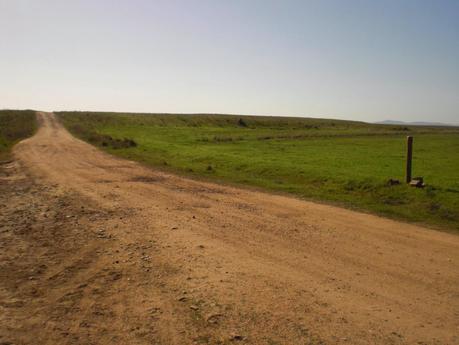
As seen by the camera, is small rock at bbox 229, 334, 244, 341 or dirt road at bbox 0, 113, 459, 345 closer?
small rock at bbox 229, 334, 244, 341

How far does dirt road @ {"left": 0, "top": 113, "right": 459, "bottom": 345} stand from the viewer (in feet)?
16.5

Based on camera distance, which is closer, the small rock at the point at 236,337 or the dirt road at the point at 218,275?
the small rock at the point at 236,337

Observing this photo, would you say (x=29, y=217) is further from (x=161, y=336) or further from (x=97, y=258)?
(x=161, y=336)

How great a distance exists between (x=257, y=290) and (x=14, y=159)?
831 inches

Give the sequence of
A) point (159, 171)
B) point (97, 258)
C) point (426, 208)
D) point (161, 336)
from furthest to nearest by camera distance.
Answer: point (159, 171) → point (426, 208) → point (97, 258) → point (161, 336)

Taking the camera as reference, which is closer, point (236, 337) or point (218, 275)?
point (236, 337)

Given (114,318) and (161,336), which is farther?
(114,318)

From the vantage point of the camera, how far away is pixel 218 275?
6.61 metres

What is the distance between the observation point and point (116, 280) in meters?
6.46

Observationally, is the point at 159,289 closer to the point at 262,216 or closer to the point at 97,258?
the point at 97,258

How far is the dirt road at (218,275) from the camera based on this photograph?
5031 millimetres

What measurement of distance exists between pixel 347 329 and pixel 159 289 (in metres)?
2.68

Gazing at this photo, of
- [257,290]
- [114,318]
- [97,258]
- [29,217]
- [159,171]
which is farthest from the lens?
[159,171]

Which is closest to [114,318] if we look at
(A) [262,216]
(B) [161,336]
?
(B) [161,336]
